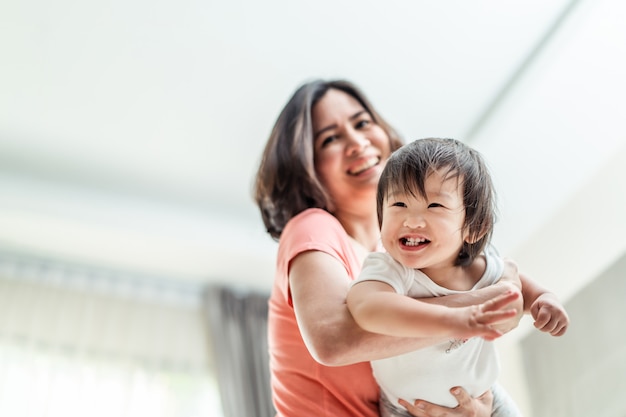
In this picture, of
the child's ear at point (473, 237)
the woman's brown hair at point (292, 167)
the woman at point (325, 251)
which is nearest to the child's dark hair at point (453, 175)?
the child's ear at point (473, 237)

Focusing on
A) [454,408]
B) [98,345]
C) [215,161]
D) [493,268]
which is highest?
[493,268]

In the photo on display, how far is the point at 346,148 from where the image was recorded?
1952mm

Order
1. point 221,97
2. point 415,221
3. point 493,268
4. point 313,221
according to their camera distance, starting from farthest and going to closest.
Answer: point 221,97 → point 313,221 → point 493,268 → point 415,221

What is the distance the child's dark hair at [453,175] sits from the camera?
1.27 meters

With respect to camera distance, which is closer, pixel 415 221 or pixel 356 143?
pixel 415 221

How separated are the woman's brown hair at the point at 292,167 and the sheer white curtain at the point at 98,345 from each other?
1.54 metres

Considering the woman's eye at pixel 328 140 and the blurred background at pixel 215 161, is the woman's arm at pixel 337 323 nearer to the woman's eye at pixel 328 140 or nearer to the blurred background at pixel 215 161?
the woman's eye at pixel 328 140

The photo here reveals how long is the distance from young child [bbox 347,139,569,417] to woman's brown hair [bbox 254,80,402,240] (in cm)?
52

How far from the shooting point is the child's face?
1.25 meters

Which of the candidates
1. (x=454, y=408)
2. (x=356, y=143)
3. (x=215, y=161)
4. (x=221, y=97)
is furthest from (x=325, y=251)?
(x=215, y=161)

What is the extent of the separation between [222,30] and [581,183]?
5.11 ft

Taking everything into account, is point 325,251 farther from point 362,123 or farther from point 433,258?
point 362,123

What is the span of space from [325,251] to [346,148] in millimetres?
529

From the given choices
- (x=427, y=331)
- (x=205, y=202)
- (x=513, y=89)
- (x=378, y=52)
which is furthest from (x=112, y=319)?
(x=427, y=331)
